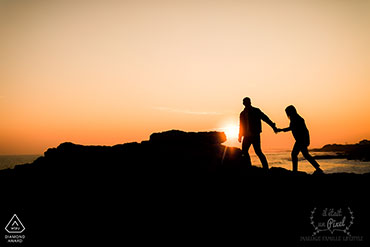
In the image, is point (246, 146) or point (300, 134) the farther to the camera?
point (246, 146)

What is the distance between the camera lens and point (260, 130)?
535 inches

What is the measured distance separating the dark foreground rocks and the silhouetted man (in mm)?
902

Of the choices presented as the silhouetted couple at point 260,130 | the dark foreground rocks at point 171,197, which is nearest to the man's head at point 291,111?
the silhouetted couple at point 260,130

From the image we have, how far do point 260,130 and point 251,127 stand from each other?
1.68 feet

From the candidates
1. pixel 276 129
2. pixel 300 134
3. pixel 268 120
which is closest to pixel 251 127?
pixel 268 120

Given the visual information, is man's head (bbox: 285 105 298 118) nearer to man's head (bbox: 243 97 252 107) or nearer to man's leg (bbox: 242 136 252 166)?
man's head (bbox: 243 97 252 107)

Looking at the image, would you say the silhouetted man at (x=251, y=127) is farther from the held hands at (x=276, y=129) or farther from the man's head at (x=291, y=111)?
the man's head at (x=291, y=111)

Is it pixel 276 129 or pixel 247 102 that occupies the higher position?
pixel 247 102

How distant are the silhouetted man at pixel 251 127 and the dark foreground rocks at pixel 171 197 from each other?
902 millimetres

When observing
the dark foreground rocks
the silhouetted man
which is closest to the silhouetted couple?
the silhouetted man

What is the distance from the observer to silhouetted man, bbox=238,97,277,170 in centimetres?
1342

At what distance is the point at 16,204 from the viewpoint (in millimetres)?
11602

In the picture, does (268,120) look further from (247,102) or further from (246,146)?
(246,146)

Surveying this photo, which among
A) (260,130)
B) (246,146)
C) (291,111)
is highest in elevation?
(291,111)
